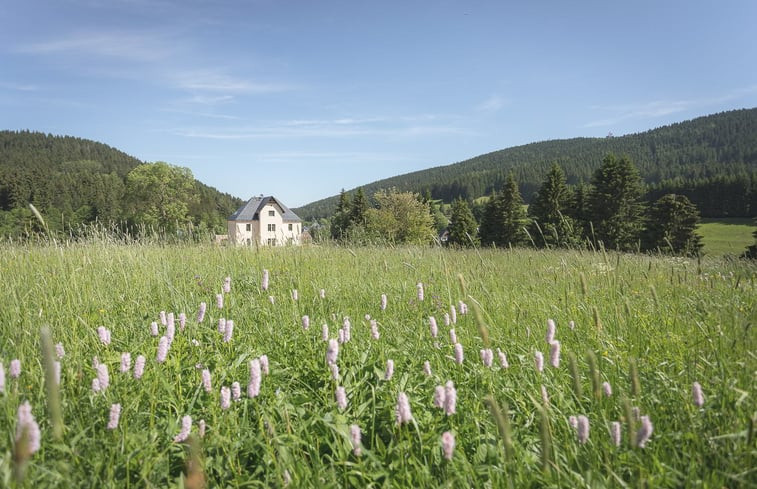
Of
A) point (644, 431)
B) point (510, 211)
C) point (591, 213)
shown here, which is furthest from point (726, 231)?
point (644, 431)

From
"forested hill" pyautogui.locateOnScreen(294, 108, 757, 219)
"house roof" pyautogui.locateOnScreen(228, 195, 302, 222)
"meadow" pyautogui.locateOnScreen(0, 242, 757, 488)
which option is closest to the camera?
"meadow" pyautogui.locateOnScreen(0, 242, 757, 488)

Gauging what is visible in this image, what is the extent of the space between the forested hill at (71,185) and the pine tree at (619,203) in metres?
31.6

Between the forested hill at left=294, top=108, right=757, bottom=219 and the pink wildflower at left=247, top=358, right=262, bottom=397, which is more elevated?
the forested hill at left=294, top=108, right=757, bottom=219

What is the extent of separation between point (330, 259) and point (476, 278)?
2772 mm

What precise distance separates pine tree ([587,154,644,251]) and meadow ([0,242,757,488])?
101 feet

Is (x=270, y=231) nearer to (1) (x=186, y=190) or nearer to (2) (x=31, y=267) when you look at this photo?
(1) (x=186, y=190)

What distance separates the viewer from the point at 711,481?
1.38m

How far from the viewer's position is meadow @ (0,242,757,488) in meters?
1.38

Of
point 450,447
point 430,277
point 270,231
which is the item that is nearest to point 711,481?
point 450,447

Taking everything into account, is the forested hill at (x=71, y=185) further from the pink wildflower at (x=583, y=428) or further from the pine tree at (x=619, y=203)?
the pine tree at (x=619, y=203)

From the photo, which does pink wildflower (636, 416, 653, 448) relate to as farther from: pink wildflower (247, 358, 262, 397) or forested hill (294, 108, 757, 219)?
forested hill (294, 108, 757, 219)

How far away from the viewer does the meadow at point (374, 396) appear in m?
1.38

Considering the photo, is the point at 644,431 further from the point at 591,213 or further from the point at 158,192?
the point at 158,192

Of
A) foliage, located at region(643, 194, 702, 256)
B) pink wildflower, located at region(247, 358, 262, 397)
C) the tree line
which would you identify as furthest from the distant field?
pink wildflower, located at region(247, 358, 262, 397)
